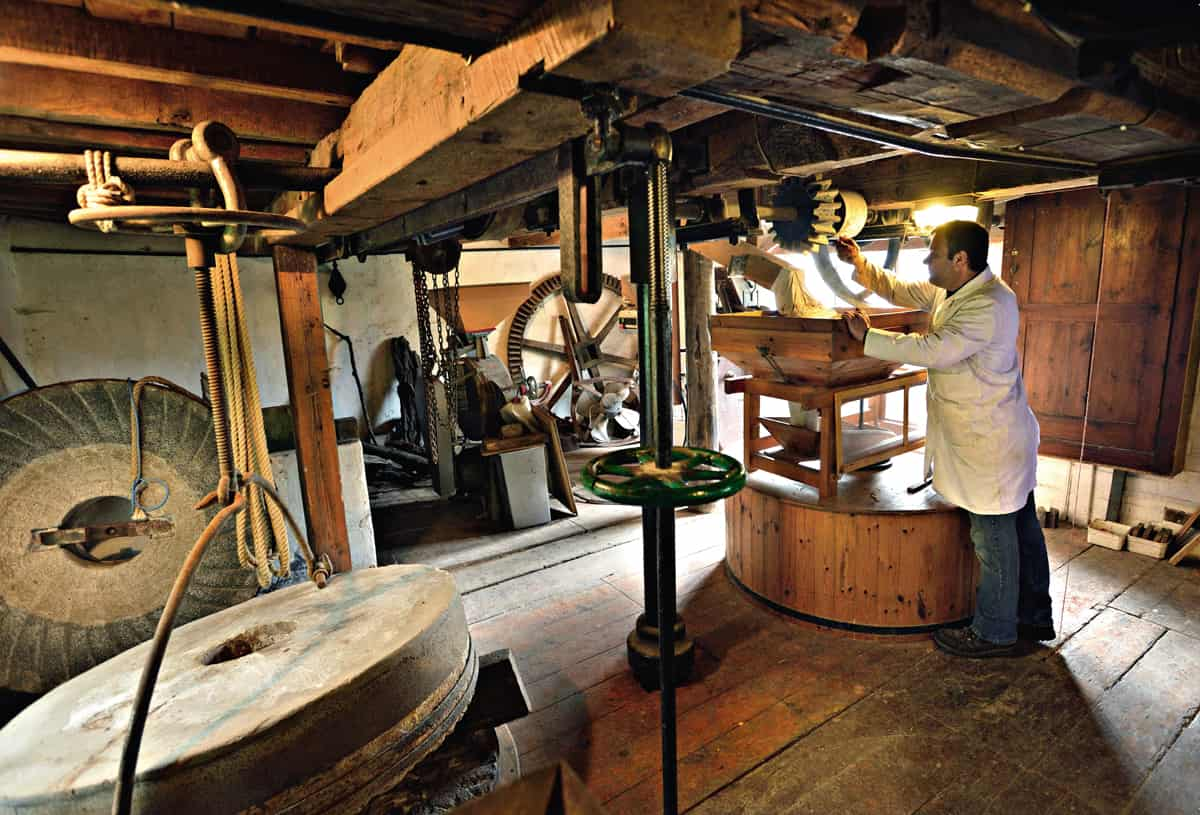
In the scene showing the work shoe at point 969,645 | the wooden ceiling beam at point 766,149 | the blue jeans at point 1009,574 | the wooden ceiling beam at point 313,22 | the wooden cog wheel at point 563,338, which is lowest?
the work shoe at point 969,645

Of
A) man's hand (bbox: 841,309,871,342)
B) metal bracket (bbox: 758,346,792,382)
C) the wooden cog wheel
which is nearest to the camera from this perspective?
man's hand (bbox: 841,309,871,342)

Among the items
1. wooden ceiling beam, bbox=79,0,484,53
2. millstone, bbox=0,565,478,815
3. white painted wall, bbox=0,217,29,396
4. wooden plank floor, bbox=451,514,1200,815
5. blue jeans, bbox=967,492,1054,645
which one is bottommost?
wooden plank floor, bbox=451,514,1200,815

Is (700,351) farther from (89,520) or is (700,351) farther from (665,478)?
(89,520)

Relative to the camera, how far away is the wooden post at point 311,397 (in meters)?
3.25

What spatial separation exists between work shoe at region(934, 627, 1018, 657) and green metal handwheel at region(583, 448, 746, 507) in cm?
248

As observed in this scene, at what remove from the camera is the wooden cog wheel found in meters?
8.35

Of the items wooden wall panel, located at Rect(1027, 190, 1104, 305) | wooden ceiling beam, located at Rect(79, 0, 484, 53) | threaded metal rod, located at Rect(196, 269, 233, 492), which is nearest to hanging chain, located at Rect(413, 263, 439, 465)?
threaded metal rod, located at Rect(196, 269, 233, 492)

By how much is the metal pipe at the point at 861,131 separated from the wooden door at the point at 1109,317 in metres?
2.27

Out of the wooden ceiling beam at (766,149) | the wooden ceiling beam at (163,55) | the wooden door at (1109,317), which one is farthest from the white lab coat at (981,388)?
the wooden ceiling beam at (163,55)

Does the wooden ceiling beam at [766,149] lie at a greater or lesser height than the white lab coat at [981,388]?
greater

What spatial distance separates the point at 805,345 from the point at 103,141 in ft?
10.4

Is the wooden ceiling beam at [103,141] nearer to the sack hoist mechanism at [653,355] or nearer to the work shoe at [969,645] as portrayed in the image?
the sack hoist mechanism at [653,355]

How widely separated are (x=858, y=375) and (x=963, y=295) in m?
0.69

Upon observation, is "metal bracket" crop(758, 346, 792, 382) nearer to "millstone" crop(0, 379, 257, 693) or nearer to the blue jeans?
the blue jeans
